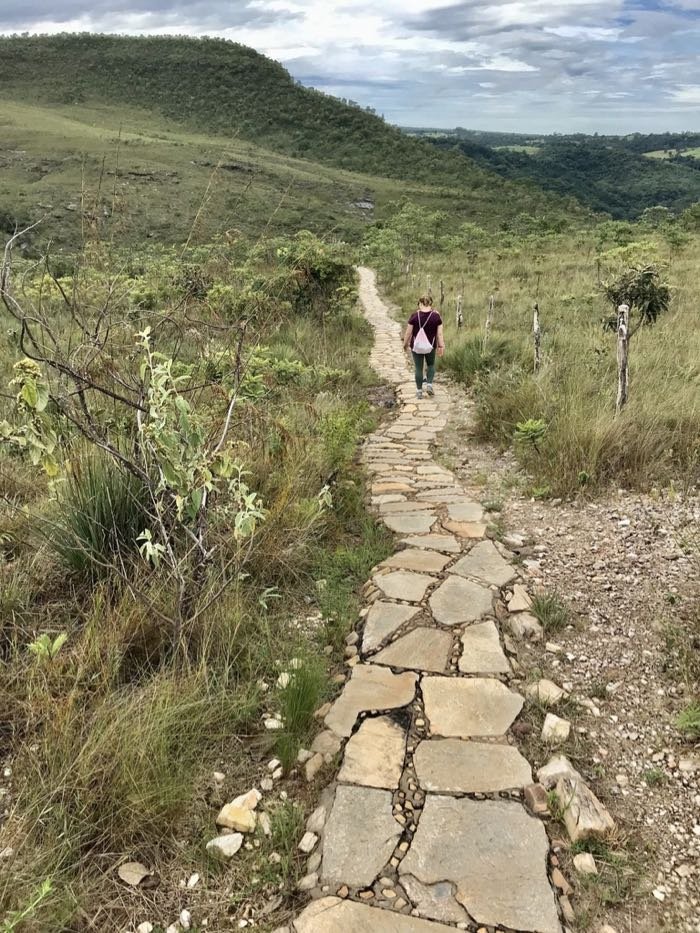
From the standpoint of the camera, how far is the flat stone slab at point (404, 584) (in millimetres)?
3305

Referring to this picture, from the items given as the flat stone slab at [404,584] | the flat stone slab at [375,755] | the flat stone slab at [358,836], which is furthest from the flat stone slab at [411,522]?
the flat stone slab at [358,836]

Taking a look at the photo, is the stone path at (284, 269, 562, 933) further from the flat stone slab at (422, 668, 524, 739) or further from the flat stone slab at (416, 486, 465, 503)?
the flat stone slab at (416, 486, 465, 503)

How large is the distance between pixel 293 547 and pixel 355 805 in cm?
161

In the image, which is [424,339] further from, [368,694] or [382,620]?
[368,694]

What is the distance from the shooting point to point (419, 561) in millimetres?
3652

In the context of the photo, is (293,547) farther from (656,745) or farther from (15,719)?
(656,745)

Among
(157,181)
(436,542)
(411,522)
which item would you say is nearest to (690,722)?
(436,542)

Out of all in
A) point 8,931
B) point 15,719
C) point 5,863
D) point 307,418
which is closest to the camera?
point 8,931

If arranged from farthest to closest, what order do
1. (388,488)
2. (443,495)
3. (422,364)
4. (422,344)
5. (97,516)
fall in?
(422,364) → (422,344) → (388,488) → (443,495) → (97,516)

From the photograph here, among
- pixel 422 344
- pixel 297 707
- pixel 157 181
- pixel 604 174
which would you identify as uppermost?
pixel 604 174

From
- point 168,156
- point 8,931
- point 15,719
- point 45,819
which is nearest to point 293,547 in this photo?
point 15,719

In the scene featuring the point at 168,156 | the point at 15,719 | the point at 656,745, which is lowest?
the point at 656,745

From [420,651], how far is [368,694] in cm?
38

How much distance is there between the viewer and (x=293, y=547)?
350cm
